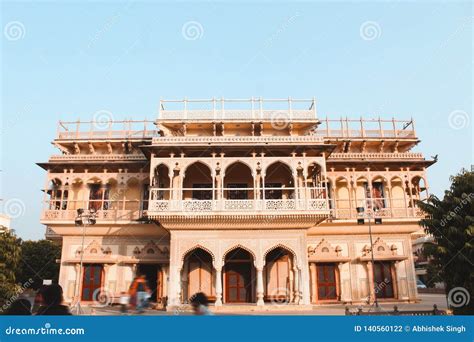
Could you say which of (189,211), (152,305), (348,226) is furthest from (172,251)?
(348,226)

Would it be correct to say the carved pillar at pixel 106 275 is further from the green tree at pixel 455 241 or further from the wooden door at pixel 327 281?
the green tree at pixel 455 241

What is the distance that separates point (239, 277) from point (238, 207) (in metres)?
4.92

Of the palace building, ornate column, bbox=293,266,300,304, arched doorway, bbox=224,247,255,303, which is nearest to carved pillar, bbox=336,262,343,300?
the palace building

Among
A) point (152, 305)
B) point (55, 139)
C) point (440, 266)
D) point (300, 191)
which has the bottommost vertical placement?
point (152, 305)

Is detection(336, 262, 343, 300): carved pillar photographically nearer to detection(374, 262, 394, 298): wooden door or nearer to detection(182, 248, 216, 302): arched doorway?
detection(374, 262, 394, 298): wooden door

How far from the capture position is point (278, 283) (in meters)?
21.2

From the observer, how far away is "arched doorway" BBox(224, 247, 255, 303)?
21.0 meters

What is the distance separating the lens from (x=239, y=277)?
21.3 meters

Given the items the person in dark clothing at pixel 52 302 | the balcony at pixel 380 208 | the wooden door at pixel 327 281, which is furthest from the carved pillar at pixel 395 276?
the person in dark clothing at pixel 52 302

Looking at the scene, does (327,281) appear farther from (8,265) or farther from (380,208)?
(8,265)

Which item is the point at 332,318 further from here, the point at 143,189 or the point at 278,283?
the point at 143,189

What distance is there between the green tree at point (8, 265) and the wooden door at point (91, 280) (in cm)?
431

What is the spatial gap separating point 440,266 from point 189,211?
11.4 meters

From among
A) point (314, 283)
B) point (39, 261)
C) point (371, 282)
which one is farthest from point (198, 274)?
point (39, 261)
